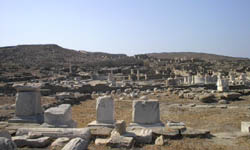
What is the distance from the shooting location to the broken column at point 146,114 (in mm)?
8258

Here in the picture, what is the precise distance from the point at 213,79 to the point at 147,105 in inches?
913

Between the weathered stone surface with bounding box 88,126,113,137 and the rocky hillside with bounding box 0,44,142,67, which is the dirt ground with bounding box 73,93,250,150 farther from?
the rocky hillside with bounding box 0,44,142,67

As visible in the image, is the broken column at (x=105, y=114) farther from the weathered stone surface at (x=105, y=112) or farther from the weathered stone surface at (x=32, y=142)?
the weathered stone surface at (x=32, y=142)

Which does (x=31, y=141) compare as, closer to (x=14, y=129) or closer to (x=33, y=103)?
(x=14, y=129)

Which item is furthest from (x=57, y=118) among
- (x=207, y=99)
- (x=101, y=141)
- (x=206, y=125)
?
(x=207, y=99)

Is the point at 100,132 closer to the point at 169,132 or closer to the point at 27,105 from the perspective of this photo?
the point at 169,132

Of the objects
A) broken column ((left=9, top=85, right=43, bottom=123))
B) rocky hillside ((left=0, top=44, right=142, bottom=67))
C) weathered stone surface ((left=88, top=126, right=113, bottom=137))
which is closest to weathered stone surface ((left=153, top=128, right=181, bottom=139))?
weathered stone surface ((left=88, top=126, right=113, bottom=137))

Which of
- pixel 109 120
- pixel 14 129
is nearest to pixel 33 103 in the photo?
pixel 14 129

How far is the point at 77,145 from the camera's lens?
5.71 meters

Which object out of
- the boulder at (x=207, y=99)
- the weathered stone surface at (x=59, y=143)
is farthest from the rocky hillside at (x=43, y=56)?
the weathered stone surface at (x=59, y=143)

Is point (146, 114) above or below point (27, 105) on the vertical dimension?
below

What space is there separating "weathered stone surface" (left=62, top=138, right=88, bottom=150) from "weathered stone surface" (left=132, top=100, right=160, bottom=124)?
2.49 meters

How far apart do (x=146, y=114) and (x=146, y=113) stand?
31mm

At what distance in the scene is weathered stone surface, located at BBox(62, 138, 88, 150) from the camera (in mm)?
5533
